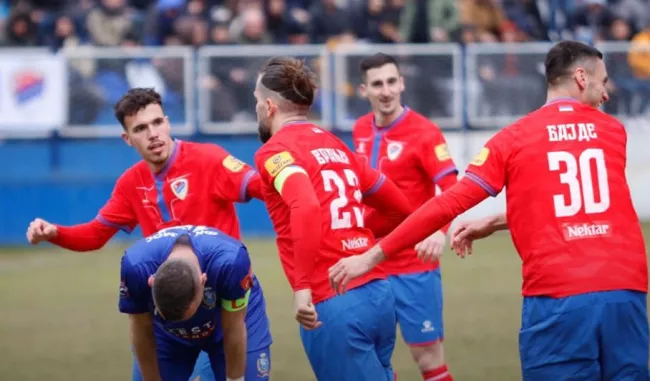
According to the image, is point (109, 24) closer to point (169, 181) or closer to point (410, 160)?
point (410, 160)

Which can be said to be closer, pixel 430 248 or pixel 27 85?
pixel 430 248

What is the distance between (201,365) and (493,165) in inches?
79.6

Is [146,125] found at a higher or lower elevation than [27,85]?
lower

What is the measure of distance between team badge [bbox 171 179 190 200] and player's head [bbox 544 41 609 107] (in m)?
2.18

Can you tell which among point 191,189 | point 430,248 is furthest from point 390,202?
point 191,189

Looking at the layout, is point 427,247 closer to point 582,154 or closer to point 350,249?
point 350,249

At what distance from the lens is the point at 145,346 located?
19.1ft

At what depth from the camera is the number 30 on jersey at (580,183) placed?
5531 millimetres

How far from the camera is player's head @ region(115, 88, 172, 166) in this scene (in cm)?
684

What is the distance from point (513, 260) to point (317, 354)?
8.94 m

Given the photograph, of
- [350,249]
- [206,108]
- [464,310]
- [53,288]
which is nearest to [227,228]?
[350,249]

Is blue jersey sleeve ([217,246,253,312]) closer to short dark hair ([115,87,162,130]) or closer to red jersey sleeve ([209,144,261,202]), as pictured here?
red jersey sleeve ([209,144,261,202])

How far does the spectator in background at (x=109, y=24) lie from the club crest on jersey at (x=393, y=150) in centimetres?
1098

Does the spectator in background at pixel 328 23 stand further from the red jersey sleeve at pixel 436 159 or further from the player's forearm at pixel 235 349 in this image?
the player's forearm at pixel 235 349
